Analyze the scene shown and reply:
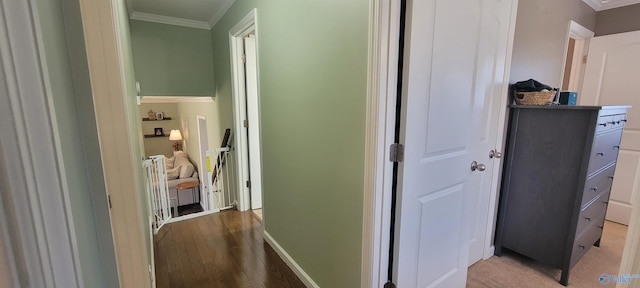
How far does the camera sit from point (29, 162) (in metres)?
0.40

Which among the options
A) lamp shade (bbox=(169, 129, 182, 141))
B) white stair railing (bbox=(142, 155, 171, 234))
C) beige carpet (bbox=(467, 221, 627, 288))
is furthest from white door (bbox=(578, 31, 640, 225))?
lamp shade (bbox=(169, 129, 182, 141))

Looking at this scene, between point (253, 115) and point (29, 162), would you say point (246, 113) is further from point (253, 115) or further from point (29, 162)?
point (29, 162)

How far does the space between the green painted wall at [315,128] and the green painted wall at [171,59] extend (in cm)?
150

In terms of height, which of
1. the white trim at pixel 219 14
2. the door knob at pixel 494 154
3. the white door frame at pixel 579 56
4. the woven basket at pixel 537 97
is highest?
the white trim at pixel 219 14

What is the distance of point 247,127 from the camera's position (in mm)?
3061

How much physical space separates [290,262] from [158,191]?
179 centimetres

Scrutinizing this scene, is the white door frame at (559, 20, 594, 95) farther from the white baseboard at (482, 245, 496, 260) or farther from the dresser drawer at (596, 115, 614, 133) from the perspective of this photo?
the white baseboard at (482, 245, 496, 260)

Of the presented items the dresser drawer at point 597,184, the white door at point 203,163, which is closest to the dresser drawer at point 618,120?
the dresser drawer at point 597,184

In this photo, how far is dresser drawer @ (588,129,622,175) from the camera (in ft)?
5.88

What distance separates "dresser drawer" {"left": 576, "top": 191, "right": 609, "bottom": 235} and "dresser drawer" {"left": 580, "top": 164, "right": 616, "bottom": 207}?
6 centimetres

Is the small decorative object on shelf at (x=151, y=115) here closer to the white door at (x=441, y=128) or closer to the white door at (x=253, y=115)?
the white door at (x=253, y=115)

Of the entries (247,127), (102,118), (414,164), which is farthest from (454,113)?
(247,127)

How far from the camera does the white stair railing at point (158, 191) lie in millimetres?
2719

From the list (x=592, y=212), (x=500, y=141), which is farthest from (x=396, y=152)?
(x=592, y=212)
